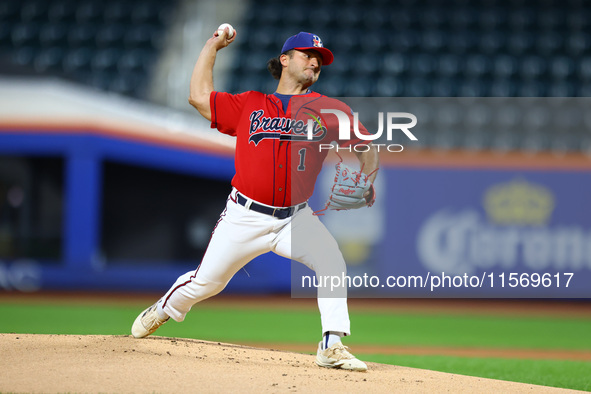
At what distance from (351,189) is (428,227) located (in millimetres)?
6343

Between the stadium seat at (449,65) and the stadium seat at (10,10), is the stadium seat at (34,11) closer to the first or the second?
the stadium seat at (10,10)

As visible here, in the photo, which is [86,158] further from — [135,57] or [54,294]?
[135,57]

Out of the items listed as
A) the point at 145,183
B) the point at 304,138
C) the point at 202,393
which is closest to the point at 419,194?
the point at 145,183

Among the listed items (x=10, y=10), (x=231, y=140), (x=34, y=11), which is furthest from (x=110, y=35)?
(x=231, y=140)

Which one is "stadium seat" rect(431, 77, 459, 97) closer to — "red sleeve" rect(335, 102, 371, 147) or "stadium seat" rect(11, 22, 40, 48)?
"stadium seat" rect(11, 22, 40, 48)

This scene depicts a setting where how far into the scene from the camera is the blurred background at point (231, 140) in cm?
1022

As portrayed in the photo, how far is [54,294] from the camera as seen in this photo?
10.3m

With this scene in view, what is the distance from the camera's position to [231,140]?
11.2 m

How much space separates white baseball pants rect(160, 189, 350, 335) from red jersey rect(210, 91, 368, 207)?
0.36 ft

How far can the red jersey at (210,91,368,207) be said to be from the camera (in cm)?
389

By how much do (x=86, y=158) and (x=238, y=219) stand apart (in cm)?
707

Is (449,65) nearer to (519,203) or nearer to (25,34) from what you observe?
(519,203)

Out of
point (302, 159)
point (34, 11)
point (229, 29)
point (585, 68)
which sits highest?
point (34, 11)

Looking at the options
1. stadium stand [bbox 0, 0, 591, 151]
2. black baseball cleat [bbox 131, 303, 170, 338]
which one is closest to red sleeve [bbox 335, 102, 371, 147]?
black baseball cleat [bbox 131, 303, 170, 338]
